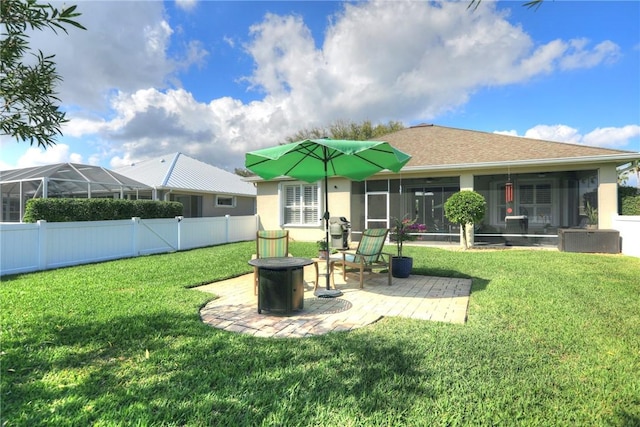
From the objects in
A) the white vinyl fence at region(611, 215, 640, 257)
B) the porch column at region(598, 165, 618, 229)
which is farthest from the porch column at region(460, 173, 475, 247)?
the white vinyl fence at region(611, 215, 640, 257)

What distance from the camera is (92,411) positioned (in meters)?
2.41

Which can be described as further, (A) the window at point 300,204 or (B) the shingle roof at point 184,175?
(B) the shingle roof at point 184,175

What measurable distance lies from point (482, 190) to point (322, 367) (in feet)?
39.4

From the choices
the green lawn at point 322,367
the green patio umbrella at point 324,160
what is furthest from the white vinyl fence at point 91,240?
the green patio umbrella at point 324,160

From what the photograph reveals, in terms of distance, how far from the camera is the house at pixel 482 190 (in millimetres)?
11641

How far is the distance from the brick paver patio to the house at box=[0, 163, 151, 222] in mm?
12487

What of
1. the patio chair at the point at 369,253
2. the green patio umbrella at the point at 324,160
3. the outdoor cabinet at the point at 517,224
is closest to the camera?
the green patio umbrella at the point at 324,160

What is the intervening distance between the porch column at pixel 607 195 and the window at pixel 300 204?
35.7 ft

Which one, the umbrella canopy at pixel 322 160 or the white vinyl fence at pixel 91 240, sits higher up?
the umbrella canopy at pixel 322 160

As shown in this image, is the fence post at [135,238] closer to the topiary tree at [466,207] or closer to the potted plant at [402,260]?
the potted plant at [402,260]

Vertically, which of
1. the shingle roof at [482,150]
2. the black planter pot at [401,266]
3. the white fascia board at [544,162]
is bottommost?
the black planter pot at [401,266]

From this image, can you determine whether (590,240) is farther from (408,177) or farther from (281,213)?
(281,213)

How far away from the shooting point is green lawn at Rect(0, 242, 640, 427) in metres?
2.40

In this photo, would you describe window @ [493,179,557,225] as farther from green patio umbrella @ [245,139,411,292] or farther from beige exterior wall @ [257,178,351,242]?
green patio umbrella @ [245,139,411,292]
